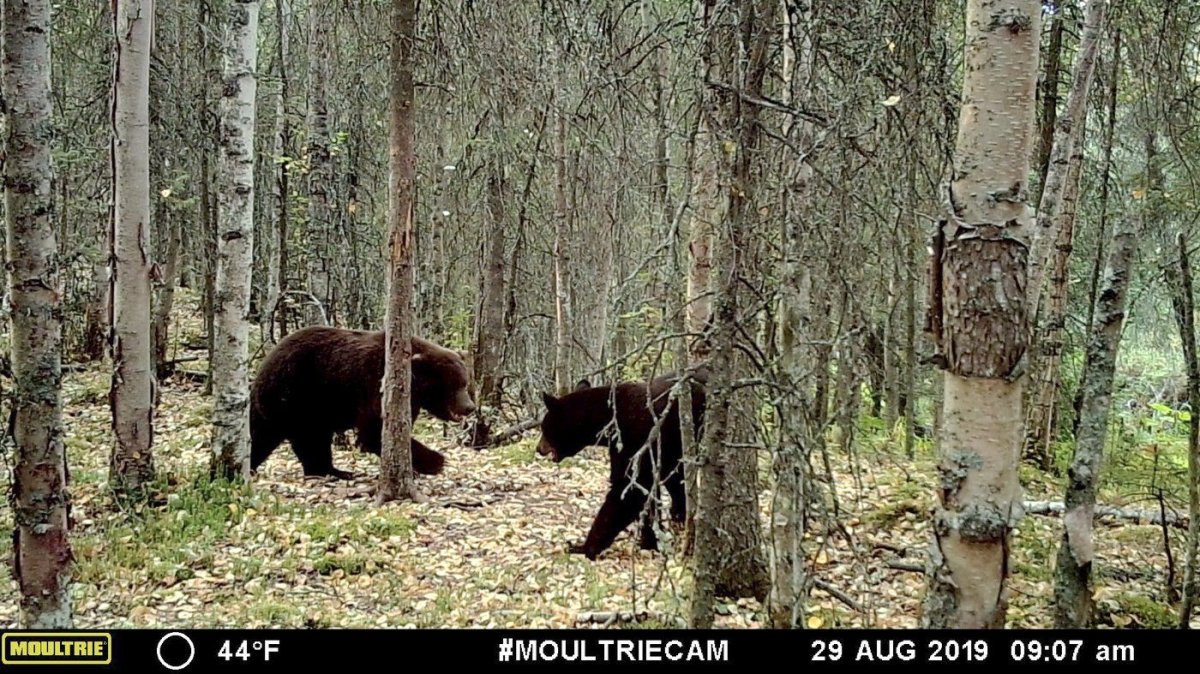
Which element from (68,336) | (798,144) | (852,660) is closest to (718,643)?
(852,660)

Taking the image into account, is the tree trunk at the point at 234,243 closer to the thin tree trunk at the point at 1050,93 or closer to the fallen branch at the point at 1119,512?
the fallen branch at the point at 1119,512

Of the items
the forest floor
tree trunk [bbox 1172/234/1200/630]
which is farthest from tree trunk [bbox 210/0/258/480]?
tree trunk [bbox 1172/234/1200/630]

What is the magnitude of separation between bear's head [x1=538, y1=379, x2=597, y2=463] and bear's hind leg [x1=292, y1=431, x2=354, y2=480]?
2.54 m

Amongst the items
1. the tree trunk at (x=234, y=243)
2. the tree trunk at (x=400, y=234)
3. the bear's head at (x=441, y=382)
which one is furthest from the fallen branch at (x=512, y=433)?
the tree trunk at (x=234, y=243)

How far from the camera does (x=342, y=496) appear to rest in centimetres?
795

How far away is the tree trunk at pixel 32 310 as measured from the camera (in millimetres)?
3650

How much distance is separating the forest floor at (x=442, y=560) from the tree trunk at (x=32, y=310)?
1.40 meters

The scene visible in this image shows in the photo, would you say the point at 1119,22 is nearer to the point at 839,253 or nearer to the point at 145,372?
the point at 839,253

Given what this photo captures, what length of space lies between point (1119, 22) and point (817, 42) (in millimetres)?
4825

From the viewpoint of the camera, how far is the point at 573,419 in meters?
7.61

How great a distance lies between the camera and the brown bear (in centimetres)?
853

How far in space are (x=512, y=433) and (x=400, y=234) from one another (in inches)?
175

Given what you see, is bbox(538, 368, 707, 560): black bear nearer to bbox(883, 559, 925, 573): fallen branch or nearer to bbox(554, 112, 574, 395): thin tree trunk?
bbox(883, 559, 925, 573): fallen branch
